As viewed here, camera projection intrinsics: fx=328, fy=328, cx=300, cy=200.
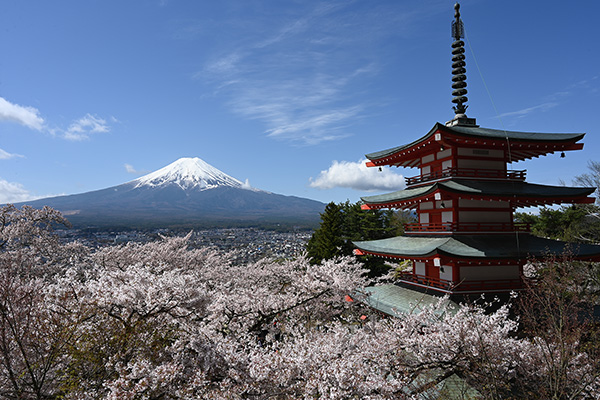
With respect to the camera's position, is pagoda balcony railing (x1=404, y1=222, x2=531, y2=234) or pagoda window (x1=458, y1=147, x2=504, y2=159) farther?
pagoda window (x1=458, y1=147, x2=504, y2=159)

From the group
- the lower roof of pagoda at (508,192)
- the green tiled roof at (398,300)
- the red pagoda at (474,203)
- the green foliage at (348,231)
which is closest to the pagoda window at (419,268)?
the red pagoda at (474,203)

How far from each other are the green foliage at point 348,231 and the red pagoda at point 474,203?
14606 millimetres

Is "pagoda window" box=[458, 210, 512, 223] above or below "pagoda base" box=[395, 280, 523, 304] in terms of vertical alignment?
above

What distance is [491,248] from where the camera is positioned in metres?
11.3

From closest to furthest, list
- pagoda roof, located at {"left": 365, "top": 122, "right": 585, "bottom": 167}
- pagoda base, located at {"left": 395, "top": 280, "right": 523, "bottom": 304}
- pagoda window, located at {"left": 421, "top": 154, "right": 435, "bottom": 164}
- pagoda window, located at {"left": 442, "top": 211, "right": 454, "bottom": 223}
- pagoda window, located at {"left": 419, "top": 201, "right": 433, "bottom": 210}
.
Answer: pagoda base, located at {"left": 395, "top": 280, "right": 523, "bottom": 304} → pagoda roof, located at {"left": 365, "top": 122, "right": 585, "bottom": 167} → pagoda window, located at {"left": 442, "top": 211, "right": 454, "bottom": 223} → pagoda window, located at {"left": 419, "top": 201, "right": 433, "bottom": 210} → pagoda window, located at {"left": 421, "top": 154, "right": 435, "bottom": 164}

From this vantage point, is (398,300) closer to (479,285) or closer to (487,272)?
(479,285)

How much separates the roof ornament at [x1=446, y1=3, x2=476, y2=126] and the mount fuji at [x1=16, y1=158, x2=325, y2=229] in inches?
3974

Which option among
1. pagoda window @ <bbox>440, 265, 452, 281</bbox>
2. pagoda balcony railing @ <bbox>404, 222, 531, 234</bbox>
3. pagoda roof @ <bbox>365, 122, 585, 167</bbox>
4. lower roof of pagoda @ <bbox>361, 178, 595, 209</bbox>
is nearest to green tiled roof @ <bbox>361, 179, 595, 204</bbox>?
lower roof of pagoda @ <bbox>361, 178, 595, 209</bbox>

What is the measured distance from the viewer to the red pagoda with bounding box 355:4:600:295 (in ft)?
37.1

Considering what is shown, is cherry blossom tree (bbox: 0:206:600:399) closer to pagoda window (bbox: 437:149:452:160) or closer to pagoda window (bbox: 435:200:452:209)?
pagoda window (bbox: 435:200:452:209)

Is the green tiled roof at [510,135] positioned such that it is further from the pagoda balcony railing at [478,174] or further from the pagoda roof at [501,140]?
the pagoda balcony railing at [478,174]

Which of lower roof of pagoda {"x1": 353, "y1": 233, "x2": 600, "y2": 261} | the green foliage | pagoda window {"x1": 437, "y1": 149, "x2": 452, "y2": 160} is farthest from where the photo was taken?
the green foliage

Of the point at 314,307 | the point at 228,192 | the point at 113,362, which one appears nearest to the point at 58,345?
the point at 113,362

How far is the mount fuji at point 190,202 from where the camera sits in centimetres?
12200
